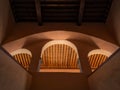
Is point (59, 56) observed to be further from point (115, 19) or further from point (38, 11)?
point (115, 19)

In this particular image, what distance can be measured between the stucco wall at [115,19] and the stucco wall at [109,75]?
105 inches

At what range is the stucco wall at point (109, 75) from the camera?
11.0 feet

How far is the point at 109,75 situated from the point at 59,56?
207 inches

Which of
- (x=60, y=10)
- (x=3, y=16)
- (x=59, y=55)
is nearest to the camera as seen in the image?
(x=3, y=16)

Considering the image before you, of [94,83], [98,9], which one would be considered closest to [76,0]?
[98,9]

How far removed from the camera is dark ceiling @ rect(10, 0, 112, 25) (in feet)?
22.8

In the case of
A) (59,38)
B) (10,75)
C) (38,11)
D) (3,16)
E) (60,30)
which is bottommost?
(10,75)

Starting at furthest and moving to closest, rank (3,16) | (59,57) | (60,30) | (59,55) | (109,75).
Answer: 1. (59,57)
2. (59,55)
3. (60,30)
4. (3,16)
5. (109,75)

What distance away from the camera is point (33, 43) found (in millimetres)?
7078

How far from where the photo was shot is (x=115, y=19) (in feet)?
21.6

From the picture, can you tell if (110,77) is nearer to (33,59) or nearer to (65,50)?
(33,59)

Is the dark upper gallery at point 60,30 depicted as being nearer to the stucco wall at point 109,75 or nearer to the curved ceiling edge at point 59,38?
the curved ceiling edge at point 59,38

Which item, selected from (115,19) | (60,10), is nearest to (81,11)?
(60,10)

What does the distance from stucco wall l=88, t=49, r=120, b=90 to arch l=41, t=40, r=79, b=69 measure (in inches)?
111
